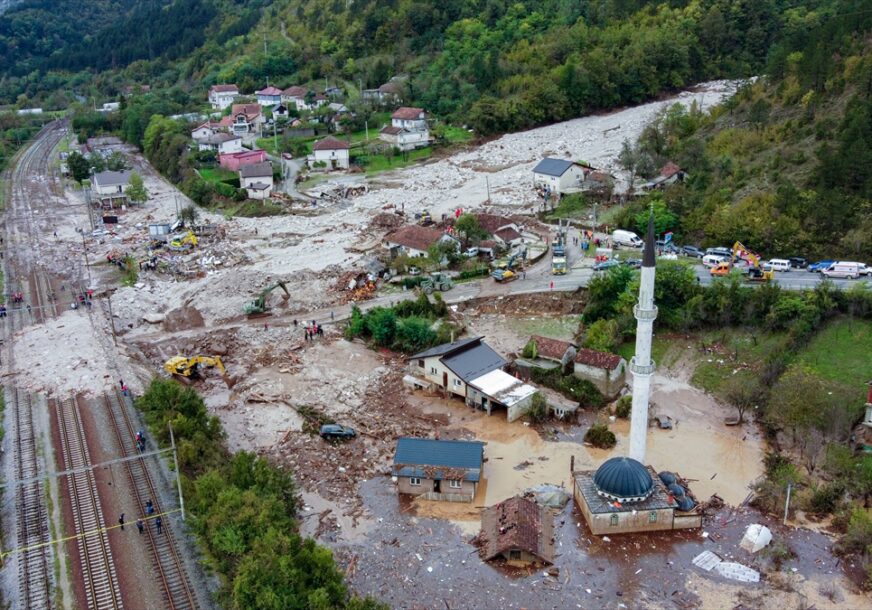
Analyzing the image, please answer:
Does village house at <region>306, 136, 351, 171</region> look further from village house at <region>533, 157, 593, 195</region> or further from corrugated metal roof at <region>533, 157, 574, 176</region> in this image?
village house at <region>533, 157, 593, 195</region>

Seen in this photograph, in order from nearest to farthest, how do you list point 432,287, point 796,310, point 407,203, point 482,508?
point 482,508 < point 796,310 < point 432,287 < point 407,203

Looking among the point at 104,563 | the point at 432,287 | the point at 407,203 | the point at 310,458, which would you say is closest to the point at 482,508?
the point at 310,458

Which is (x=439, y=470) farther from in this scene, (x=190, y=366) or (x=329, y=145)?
(x=329, y=145)

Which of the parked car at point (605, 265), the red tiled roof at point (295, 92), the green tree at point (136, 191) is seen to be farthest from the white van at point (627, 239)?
the red tiled roof at point (295, 92)

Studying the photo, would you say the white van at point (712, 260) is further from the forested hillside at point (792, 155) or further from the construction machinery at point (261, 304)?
the construction machinery at point (261, 304)

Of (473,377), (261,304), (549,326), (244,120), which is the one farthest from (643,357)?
(244,120)

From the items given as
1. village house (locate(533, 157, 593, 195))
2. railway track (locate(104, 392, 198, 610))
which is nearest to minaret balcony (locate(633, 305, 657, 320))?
railway track (locate(104, 392, 198, 610))

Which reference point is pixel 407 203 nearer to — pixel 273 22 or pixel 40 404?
pixel 40 404
